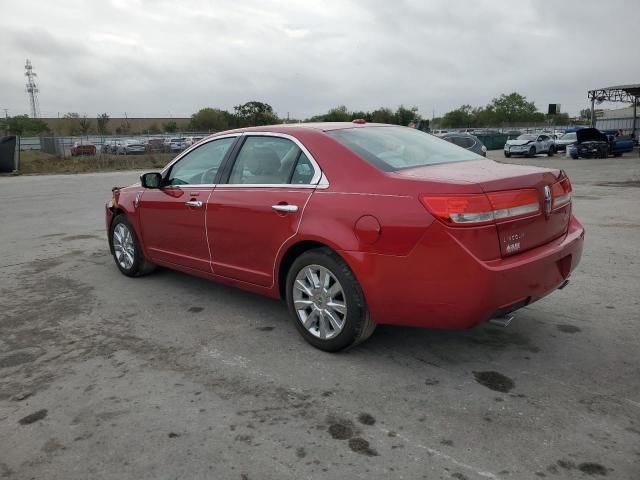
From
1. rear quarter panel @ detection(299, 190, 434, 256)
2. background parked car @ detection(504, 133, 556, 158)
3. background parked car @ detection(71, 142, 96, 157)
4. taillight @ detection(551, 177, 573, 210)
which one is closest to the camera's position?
rear quarter panel @ detection(299, 190, 434, 256)

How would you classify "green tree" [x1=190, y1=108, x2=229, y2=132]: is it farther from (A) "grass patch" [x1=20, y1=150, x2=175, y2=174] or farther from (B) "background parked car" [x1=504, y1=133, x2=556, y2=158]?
(B) "background parked car" [x1=504, y1=133, x2=556, y2=158]

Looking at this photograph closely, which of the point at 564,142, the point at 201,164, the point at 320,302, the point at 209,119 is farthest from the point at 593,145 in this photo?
the point at 209,119

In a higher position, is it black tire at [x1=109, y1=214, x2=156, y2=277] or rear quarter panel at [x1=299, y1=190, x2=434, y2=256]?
rear quarter panel at [x1=299, y1=190, x2=434, y2=256]

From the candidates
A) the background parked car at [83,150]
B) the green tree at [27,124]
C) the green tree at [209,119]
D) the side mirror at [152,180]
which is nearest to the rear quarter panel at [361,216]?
the side mirror at [152,180]

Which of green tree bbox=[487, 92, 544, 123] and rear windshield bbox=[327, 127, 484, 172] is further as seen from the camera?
green tree bbox=[487, 92, 544, 123]

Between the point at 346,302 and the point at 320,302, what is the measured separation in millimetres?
266

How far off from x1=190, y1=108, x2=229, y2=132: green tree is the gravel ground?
7015cm

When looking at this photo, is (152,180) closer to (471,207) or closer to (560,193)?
(471,207)

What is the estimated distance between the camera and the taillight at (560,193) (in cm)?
375

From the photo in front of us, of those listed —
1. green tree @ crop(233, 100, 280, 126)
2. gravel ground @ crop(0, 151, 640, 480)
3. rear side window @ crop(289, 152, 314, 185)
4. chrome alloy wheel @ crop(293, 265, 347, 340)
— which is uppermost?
green tree @ crop(233, 100, 280, 126)

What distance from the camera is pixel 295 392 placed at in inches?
133

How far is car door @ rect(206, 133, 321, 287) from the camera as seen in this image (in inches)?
159

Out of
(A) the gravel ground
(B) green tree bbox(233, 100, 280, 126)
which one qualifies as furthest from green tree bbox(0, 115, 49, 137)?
(A) the gravel ground

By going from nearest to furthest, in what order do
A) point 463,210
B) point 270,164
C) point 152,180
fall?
point 463,210, point 270,164, point 152,180
